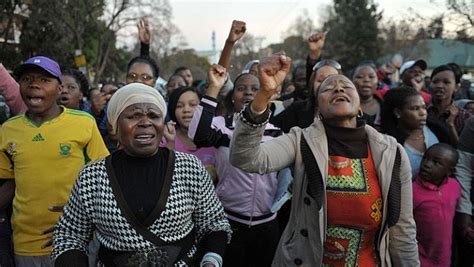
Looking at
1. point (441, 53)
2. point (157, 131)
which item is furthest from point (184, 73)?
point (441, 53)

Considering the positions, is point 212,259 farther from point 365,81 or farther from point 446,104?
point 446,104

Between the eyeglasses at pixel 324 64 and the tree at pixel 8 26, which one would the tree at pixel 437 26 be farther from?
the tree at pixel 8 26

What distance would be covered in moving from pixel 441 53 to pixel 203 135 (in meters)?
57.7

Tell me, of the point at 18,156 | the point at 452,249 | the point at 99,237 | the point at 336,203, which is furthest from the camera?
the point at 452,249

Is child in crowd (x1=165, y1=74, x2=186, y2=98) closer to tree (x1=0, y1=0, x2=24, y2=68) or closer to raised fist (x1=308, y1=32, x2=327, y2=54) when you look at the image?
raised fist (x1=308, y1=32, x2=327, y2=54)

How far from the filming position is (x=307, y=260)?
2.42 m

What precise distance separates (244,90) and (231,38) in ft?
2.64

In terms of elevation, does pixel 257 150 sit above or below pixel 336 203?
above

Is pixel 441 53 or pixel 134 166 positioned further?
pixel 441 53

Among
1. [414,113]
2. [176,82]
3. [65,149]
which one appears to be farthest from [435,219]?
[176,82]

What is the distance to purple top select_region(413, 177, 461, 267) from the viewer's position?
3357mm

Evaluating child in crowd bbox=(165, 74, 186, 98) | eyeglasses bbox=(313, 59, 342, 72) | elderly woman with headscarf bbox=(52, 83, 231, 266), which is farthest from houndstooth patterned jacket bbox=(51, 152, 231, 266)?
child in crowd bbox=(165, 74, 186, 98)

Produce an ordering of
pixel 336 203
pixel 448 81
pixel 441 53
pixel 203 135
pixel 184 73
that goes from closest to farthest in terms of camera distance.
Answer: pixel 336 203
pixel 203 135
pixel 448 81
pixel 184 73
pixel 441 53

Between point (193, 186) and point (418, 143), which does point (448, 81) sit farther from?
point (193, 186)
